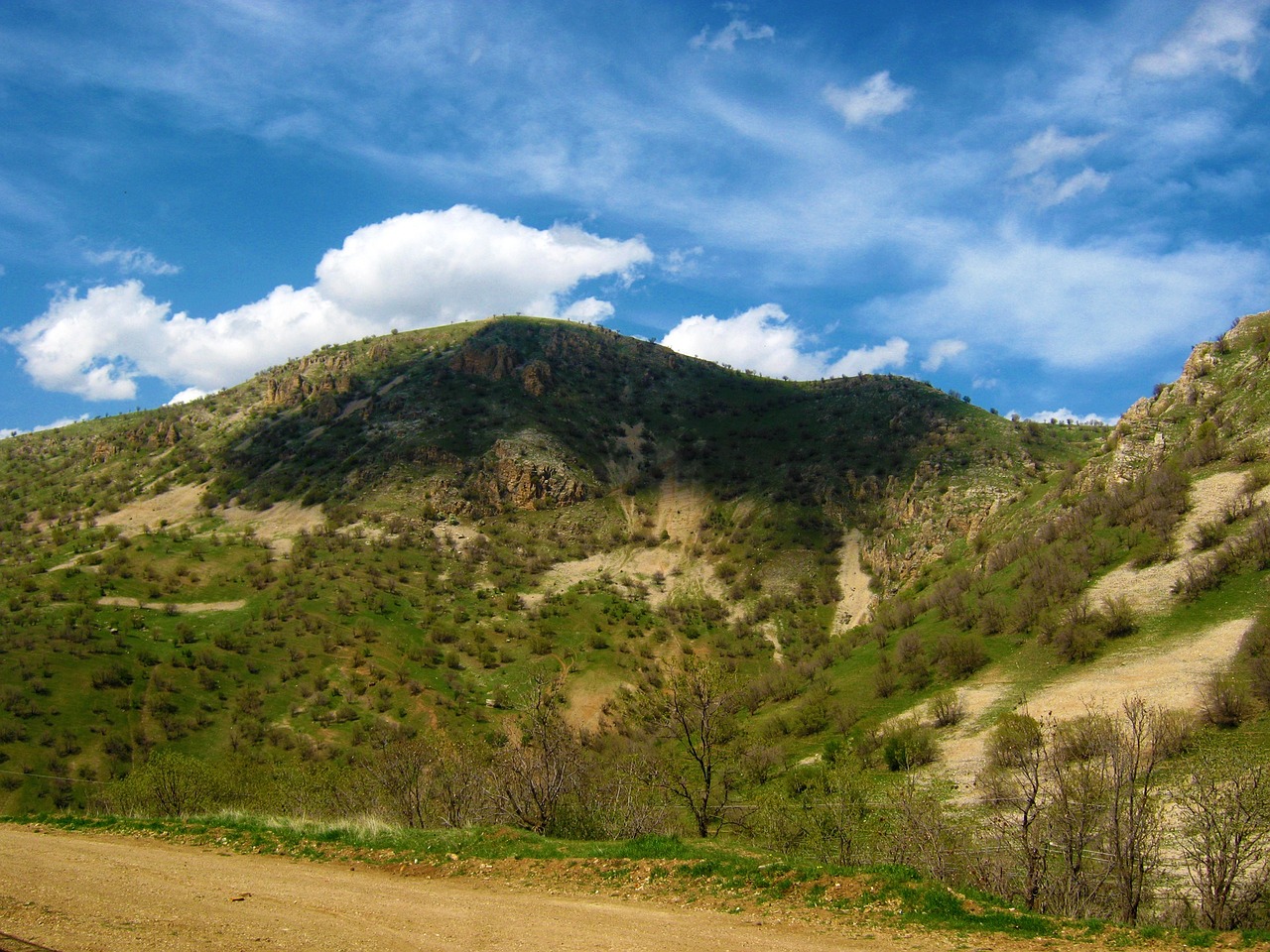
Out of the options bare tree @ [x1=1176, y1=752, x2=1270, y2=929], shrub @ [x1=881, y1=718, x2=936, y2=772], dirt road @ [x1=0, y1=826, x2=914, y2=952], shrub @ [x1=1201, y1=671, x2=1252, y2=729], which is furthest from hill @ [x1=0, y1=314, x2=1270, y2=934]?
dirt road @ [x1=0, y1=826, x2=914, y2=952]

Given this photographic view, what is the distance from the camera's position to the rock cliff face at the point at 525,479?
90500 mm

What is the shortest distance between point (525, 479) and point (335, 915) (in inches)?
3181

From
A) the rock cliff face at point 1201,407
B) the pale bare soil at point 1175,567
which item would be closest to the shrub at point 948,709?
the pale bare soil at point 1175,567

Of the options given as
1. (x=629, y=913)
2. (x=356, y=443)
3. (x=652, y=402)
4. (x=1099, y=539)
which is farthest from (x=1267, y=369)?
(x=356, y=443)

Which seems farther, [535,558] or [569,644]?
[535,558]

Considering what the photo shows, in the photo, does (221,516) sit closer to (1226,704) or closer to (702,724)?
(702,724)

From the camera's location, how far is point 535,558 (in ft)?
269

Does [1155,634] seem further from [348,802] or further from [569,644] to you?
[569,644]

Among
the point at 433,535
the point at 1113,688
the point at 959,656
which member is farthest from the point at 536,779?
the point at 433,535

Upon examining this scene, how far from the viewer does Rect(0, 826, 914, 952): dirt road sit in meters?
10.1

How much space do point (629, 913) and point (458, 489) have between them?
80452mm

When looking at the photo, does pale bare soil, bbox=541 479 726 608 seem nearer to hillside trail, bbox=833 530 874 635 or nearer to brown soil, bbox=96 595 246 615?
hillside trail, bbox=833 530 874 635

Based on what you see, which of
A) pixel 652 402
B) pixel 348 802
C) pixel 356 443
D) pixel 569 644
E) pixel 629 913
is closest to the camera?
pixel 629 913

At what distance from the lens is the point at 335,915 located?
37.0 ft
